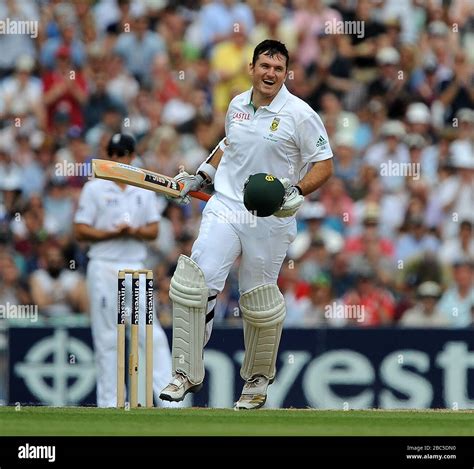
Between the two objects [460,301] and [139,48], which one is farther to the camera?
[139,48]

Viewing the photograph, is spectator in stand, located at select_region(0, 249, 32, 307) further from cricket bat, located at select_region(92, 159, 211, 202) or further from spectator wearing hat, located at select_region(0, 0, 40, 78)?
cricket bat, located at select_region(92, 159, 211, 202)

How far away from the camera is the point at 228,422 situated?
8484 millimetres

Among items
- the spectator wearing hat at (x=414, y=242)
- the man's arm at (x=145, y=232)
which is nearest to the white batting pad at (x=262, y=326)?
the man's arm at (x=145, y=232)

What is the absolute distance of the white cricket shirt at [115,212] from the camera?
1213 cm

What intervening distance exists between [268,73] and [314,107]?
21.1 ft

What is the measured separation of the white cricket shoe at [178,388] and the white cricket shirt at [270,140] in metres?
1.09

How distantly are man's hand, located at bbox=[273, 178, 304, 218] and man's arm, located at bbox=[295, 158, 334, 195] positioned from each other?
0.13 m

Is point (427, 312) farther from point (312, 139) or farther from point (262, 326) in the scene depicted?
point (312, 139)

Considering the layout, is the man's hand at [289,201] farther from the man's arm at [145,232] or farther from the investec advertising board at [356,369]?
the investec advertising board at [356,369]

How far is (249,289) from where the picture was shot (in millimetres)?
9453

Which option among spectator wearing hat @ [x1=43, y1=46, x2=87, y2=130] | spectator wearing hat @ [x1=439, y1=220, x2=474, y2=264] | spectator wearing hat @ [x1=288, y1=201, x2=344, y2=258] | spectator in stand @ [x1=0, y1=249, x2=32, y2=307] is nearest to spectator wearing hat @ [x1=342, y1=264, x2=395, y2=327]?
spectator wearing hat @ [x1=288, y1=201, x2=344, y2=258]

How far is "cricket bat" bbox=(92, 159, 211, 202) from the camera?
9398mm

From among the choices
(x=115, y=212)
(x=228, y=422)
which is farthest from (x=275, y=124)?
(x=115, y=212)
